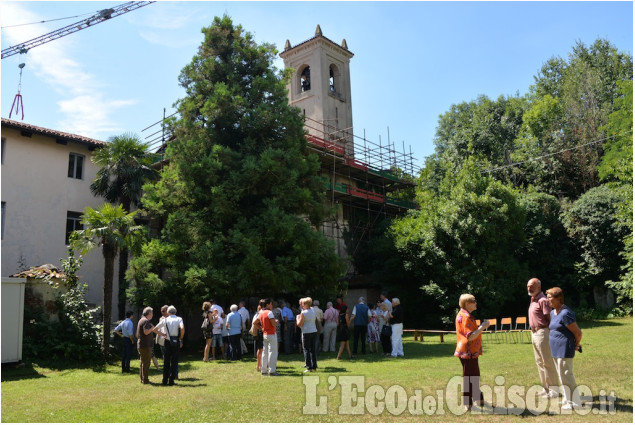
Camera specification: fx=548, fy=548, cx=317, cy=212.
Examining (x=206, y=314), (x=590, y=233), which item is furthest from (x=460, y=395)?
(x=590, y=233)

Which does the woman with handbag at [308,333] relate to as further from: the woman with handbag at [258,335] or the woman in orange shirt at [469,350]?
the woman in orange shirt at [469,350]

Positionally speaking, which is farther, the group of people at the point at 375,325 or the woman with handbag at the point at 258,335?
the group of people at the point at 375,325

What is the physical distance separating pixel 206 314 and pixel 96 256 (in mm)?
11669

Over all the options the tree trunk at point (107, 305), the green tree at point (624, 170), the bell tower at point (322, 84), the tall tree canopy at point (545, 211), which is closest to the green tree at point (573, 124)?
the tall tree canopy at point (545, 211)

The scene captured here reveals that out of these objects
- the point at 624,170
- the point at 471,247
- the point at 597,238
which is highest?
the point at 624,170

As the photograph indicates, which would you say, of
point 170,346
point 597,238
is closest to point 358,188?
point 597,238

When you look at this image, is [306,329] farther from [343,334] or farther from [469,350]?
[469,350]

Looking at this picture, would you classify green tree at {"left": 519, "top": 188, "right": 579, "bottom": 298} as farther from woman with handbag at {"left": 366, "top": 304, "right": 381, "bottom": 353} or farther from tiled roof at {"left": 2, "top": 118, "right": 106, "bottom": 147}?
tiled roof at {"left": 2, "top": 118, "right": 106, "bottom": 147}

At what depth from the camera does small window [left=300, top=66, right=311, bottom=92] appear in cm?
4138

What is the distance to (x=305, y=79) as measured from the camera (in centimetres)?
4181

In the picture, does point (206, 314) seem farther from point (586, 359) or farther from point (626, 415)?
point (626, 415)

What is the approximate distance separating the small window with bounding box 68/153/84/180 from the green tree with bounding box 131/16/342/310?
579cm

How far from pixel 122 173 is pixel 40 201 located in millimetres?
4336

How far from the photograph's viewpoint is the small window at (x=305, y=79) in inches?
1629
